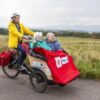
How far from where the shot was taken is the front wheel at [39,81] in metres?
7.09

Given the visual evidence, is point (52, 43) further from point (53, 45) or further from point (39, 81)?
point (39, 81)

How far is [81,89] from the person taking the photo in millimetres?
7457

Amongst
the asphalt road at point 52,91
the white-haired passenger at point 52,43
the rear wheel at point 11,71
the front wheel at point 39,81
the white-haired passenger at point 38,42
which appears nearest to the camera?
the asphalt road at point 52,91

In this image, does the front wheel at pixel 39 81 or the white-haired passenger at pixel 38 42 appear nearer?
the front wheel at pixel 39 81

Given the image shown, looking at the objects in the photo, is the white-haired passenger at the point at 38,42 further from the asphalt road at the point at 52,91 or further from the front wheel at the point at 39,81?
the asphalt road at the point at 52,91

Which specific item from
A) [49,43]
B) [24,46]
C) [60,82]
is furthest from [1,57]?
[60,82]

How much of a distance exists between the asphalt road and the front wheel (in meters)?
0.12

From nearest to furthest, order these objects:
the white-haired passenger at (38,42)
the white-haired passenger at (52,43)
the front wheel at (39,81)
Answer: the front wheel at (39,81)
the white-haired passenger at (38,42)
the white-haired passenger at (52,43)

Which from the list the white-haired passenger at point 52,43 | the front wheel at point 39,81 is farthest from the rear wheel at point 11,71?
the white-haired passenger at point 52,43

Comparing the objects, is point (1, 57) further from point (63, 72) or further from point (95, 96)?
point (95, 96)

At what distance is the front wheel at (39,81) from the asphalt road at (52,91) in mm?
117

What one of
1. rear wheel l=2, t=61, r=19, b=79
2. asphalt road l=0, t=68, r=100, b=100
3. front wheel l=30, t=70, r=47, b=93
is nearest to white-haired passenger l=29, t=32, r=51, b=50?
front wheel l=30, t=70, r=47, b=93

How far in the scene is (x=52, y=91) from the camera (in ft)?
23.9

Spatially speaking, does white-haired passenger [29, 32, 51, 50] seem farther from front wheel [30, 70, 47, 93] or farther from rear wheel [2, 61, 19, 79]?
rear wheel [2, 61, 19, 79]
